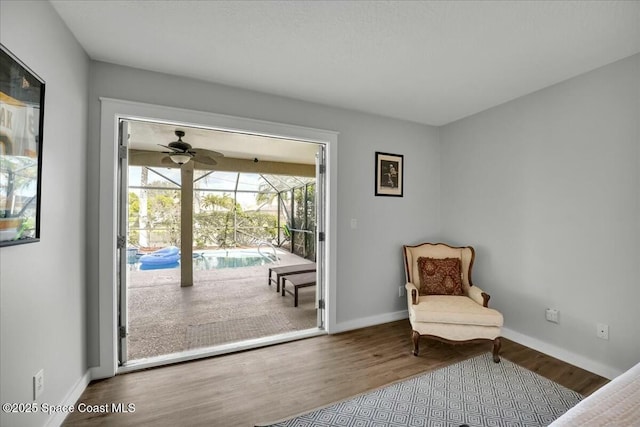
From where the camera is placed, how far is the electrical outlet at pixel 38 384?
1419 millimetres

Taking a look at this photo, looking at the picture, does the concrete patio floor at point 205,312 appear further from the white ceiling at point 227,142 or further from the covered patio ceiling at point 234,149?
the white ceiling at point 227,142

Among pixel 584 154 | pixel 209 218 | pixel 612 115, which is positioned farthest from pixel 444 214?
pixel 209 218

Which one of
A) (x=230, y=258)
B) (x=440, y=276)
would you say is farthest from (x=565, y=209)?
(x=230, y=258)

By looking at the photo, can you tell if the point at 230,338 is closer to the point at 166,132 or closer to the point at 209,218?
the point at 166,132

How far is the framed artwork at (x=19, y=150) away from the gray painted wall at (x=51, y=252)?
0.08 metres

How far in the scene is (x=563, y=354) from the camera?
8.02 feet

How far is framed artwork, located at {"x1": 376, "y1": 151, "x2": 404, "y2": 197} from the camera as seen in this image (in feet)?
10.8

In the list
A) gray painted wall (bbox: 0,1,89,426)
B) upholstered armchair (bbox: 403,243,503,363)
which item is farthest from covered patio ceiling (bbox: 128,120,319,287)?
upholstered armchair (bbox: 403,243,503,363)

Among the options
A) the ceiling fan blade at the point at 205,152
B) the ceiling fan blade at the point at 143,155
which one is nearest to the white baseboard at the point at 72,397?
the ceiling fan blade at the point at 205,152

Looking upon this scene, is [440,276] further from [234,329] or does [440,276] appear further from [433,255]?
[234,329]

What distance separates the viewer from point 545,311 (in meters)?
2.59

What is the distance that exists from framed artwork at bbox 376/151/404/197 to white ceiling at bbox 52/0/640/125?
862 mm

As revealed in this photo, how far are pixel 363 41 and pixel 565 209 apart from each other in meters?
2.29

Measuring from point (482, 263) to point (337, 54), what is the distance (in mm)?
2743
